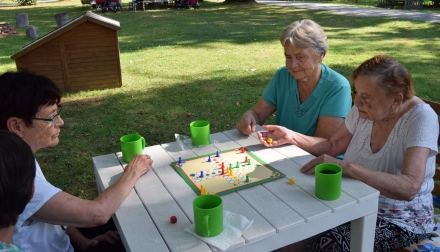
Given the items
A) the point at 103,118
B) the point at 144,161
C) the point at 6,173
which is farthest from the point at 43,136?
the point at 103,118

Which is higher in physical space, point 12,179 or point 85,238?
point 12,179

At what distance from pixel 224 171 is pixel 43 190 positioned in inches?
35.0

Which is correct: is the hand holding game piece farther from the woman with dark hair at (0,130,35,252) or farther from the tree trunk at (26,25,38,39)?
the tree trunk at (26,25,38,39)

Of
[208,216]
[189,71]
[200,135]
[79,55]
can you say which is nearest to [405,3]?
[189,71]

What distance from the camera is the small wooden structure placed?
627cm

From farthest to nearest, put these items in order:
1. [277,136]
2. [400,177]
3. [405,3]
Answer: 1. [405,3]
2. [277,136]
3. [400,177]

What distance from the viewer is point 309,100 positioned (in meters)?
2.87

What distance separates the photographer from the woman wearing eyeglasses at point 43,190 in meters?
1.73

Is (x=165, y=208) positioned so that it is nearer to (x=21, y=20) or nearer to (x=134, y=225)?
(x=134, y=225)

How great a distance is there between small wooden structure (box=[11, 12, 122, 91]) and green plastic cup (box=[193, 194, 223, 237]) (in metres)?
5.39

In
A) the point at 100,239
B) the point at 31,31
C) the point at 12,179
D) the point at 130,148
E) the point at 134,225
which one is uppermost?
the point at 12,179

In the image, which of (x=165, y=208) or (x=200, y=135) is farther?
(x=200, y=135)

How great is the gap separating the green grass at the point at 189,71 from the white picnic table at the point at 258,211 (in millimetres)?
1982

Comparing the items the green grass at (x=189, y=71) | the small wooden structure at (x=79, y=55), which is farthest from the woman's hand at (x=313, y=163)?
the small wooden structure at (x=79, y=55)
